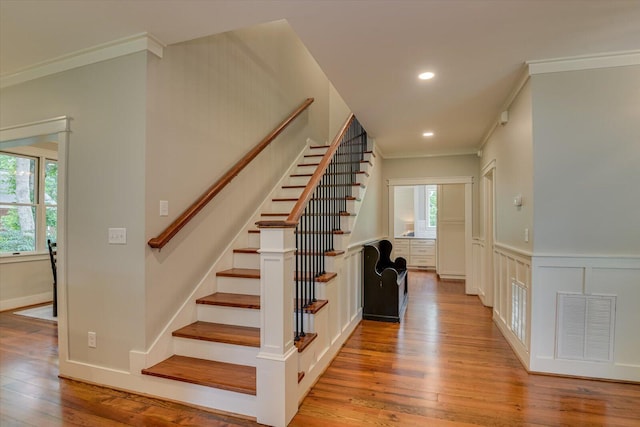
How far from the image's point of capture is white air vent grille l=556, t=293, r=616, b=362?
252 centimetres

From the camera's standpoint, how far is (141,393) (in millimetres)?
2258

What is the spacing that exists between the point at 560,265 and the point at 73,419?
11.6ft

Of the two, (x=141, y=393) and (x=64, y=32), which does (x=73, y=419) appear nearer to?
(x=141, y=393)

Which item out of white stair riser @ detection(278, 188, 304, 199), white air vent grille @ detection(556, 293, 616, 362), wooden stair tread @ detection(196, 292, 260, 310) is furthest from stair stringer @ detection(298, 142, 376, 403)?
white air vent grille @ detection(556, 293, 616, 362)

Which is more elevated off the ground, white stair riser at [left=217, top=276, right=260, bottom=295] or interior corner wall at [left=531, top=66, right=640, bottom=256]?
interior corner wall at [left=531, top=66, right=640, bottom=256]

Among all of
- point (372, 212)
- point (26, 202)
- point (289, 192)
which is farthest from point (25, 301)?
point (372, 212)

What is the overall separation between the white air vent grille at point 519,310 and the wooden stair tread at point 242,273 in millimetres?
2321

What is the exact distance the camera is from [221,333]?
2.42 m

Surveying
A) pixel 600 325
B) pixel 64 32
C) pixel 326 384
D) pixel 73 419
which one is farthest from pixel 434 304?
pixel 64 32

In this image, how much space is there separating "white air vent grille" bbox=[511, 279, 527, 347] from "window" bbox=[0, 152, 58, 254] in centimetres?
589

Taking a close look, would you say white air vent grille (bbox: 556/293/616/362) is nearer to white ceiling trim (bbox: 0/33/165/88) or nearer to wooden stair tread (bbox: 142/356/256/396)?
wooden stair tread (bbox: 142/356/256/396)

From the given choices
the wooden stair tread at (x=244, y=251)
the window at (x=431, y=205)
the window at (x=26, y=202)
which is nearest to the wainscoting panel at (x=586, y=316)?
the wooden stair tread at (x=244, y=251)

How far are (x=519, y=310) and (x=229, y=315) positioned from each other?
2.57 m

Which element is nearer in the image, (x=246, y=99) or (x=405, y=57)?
(x=405, y=57)
